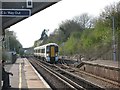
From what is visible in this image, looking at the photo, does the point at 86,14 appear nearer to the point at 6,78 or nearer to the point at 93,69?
the point at 93,69

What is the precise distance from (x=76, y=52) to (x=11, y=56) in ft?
75.0

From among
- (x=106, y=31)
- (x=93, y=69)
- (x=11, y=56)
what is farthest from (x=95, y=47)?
(x=93, y=69)

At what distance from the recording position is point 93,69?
2962 centimetres

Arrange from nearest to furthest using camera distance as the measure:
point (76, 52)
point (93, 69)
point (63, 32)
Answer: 1. point (93, 69)
2. point (76, 52)
3. point (63, 32)

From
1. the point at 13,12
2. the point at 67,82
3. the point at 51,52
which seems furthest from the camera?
the point at 51,52

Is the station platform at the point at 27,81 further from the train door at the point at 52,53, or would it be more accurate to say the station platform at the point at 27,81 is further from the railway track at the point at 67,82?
the train door at the point at 52,53

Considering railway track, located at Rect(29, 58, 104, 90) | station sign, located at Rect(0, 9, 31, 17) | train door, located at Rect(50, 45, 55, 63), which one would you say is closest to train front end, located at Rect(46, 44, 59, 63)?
train door, located at Rect(50, 45, 55, 63)

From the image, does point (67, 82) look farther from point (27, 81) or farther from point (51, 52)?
point (51, 52)

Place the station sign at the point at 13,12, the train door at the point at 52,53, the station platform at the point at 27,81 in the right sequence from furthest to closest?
1. the train door at the point at 52,53
2. the station platform at the point at 27,81
3. the station sign at the point at 13,12

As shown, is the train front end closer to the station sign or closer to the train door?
the train door

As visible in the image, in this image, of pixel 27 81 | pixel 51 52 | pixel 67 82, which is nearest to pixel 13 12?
pixel 27 81

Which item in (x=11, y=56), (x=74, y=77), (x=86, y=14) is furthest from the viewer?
(x=86, y=14)

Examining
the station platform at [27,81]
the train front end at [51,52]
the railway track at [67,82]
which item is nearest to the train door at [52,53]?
the train front end at [51,52]

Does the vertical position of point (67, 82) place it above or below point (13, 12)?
below
